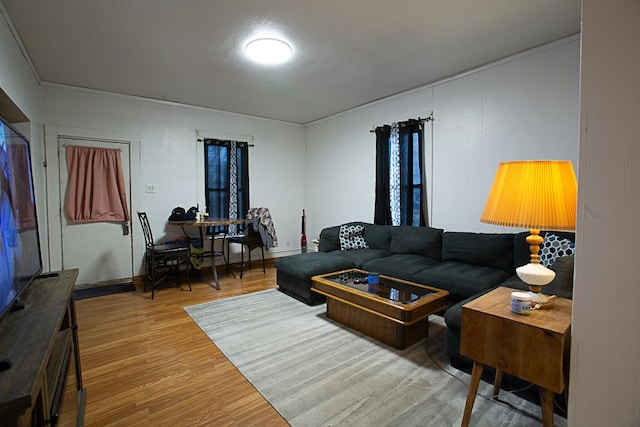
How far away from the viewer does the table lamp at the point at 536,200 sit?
4.53 ft

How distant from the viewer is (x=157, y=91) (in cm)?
412

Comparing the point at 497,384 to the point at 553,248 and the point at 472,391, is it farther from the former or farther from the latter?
the point at 553,248

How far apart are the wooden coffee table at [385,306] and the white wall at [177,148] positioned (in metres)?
2.86

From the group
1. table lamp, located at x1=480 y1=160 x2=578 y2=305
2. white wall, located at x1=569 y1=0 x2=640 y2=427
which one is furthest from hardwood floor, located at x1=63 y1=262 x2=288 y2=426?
table lamp, located at x1=480 y1=160 x2=578 y2=305

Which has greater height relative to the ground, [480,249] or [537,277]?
[537,277]

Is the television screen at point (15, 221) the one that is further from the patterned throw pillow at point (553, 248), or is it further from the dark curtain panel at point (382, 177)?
the dark curtain panel at point (382, 177)

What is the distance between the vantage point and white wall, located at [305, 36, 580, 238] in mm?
2932

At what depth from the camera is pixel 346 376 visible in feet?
6.82

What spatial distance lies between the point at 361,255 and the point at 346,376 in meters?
2.01

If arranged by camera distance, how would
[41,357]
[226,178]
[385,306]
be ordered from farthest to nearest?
[226,178]
[385,306]
[41,357]

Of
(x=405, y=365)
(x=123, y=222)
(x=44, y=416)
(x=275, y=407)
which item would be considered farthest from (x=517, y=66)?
(x=123, y=222)

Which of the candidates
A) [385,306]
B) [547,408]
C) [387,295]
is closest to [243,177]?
[387,295]

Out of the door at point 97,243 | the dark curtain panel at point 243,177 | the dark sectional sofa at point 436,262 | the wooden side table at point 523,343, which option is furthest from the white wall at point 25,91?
the wooden side table at point 523,343

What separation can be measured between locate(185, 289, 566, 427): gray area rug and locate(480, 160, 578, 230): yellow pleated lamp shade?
1.10 metres
